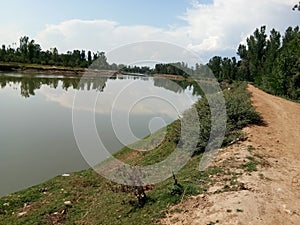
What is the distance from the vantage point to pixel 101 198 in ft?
25.8

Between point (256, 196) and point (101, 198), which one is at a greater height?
point (256, 196)

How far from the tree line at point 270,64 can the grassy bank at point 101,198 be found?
731 inches

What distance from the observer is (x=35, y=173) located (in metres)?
10.7

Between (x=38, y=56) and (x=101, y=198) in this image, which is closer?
(x=101, y=198)

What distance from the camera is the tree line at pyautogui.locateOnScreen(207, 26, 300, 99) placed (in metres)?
27.0

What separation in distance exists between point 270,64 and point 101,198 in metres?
40.5

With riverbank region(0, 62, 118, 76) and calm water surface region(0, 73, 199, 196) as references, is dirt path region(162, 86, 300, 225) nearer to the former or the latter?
calm water surface region(0, 73, 199, 196)

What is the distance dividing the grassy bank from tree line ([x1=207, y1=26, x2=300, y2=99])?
1858 cm

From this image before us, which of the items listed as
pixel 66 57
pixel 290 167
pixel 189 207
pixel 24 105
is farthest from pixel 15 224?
pixel 66 57

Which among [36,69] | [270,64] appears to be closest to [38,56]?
[36,69]

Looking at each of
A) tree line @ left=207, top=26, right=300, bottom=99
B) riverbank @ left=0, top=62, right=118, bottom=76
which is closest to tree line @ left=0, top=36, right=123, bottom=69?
riverbank @ left=0, top=62, right=118, bottom=76

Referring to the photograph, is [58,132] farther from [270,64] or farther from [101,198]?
[270,64]

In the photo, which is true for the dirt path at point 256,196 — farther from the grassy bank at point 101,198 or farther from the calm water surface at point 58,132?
the calm water surface at point 58,132

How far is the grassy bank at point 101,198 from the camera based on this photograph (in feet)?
20.2
